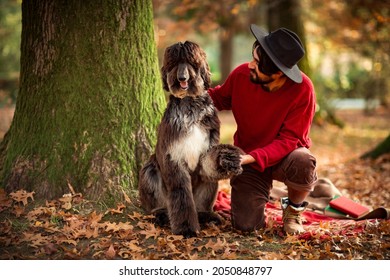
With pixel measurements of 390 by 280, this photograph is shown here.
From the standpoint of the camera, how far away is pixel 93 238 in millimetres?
3680

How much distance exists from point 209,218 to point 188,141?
2.63ft

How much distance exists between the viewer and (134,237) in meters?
3.71

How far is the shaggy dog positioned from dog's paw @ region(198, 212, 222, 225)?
0.18m

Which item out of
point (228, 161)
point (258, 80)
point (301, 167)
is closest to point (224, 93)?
point (258, 80)

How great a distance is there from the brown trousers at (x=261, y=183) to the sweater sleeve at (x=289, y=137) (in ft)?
0.27

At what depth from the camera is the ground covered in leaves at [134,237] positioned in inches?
138

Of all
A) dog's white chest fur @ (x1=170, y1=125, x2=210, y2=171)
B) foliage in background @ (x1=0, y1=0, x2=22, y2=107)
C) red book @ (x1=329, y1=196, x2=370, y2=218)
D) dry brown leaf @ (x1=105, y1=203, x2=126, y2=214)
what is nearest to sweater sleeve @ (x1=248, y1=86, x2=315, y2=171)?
dog's white chest fur @ (x1=170, y1=125, x2=210, y2=171)

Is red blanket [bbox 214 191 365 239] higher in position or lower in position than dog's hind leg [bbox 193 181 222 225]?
lower

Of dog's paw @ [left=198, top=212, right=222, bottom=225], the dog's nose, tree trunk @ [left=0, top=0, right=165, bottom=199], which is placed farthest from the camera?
tree trunk @ [left=0, top=0, right=165, bottom=199]

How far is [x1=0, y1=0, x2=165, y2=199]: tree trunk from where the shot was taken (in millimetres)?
4168

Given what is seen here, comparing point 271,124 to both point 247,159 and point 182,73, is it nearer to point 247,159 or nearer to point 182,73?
point 247,159

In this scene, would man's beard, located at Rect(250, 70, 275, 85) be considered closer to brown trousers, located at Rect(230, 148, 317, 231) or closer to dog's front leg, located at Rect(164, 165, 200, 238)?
brown trousers, located at Rect(230, 148, 317, 231)
